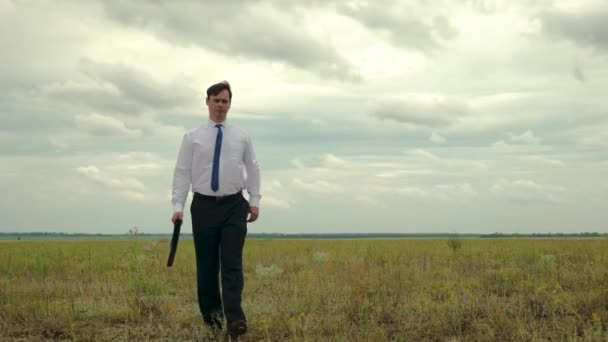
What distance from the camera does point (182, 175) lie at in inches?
259

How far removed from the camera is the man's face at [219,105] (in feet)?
21.2

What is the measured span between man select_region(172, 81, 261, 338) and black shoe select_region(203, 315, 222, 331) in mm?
294

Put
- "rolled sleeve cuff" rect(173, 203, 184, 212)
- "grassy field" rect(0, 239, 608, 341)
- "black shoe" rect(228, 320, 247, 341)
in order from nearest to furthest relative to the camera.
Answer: "black shoe" rect(228, 320, 247, 341) → "rolled sleeve cuff" rect(173, 203, 184, 212) → "grassy field" rect(0, 239, 608, 341)

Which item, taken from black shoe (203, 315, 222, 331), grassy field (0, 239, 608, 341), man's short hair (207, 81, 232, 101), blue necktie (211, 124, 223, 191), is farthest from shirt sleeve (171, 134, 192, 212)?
grassy field (0, 239, 608, 341)

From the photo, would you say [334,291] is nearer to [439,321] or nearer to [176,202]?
[439,321]

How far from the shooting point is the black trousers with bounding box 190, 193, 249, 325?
20.8 ft

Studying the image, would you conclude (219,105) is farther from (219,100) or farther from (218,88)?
(218,88)

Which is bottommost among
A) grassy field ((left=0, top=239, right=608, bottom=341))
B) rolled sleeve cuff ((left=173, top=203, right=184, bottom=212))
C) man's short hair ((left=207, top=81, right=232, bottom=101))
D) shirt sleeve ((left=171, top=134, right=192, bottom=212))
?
grassy field ((left=0, top=239, right=608, bottom=341))

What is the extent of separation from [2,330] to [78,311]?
39.8 inches

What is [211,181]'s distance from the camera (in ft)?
20.9

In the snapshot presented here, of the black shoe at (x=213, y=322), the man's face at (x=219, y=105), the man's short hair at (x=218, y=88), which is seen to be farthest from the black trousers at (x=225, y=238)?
the man's short hair at (x=218, y=88)

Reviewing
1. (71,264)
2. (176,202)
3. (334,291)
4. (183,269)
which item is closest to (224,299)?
(176,202)

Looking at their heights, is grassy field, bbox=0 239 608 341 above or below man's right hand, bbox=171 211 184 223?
below

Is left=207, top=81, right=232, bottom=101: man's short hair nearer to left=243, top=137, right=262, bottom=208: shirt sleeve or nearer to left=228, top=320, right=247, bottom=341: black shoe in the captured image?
left=243, top=137, right=262, bottom=208: shirt sleeve
